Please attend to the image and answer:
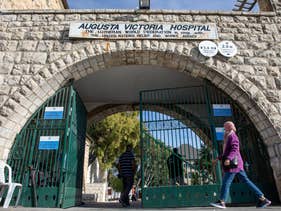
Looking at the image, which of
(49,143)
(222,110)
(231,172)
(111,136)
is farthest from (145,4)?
(111,136)

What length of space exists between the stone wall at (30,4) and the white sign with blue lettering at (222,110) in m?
6.06

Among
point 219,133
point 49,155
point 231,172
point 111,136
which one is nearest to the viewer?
point 231,172

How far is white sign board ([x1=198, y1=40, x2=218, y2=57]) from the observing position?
5.11 metres

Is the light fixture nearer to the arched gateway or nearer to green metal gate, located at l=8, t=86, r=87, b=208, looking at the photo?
the arched gateway

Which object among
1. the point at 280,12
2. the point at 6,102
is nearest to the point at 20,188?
the point at 6,102

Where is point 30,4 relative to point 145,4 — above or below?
above

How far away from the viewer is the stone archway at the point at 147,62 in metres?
4.72

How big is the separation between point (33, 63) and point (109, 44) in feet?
5.95

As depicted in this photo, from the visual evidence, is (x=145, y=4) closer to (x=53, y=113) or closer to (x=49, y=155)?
(x=53, y=113)

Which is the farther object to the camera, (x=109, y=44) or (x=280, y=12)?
(x=280, y=12)

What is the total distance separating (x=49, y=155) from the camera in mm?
4707

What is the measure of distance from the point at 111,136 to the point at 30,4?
9.37 metres

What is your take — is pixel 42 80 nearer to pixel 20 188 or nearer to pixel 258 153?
pixel 20 188

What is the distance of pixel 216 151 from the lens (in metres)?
4.85
